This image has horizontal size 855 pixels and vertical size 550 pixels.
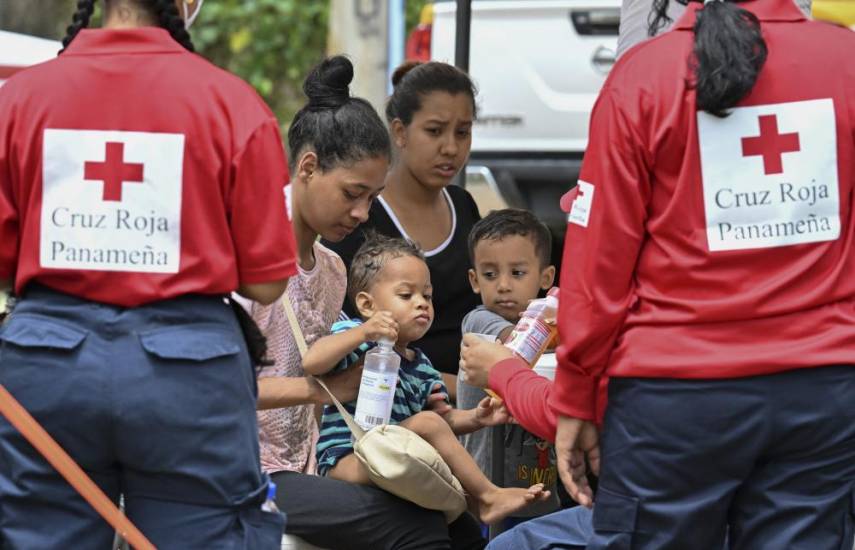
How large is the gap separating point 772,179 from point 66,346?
134 centimetres

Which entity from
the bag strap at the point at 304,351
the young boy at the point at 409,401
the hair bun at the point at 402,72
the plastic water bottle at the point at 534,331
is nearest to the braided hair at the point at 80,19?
the bag strap at the point at 304,351

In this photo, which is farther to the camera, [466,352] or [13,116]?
[466,352]

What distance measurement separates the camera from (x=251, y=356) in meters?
3.23

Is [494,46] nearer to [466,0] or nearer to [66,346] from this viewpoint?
[466,0]

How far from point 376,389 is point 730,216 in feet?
3.63

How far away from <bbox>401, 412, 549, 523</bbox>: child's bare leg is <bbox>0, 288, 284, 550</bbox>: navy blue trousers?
3.41 feet

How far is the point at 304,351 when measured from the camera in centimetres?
391

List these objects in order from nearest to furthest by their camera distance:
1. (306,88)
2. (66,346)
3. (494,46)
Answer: (66,346) → (306,88) → (494,46)

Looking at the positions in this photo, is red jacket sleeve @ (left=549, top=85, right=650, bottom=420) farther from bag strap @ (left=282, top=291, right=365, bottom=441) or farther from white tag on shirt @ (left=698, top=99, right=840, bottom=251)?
bag strap @ (left=282, top=291, right=365, bottom=441)

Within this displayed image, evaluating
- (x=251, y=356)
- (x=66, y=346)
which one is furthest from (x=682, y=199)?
(x=66, y=346)

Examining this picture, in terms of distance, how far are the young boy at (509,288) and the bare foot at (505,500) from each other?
9.0 inches

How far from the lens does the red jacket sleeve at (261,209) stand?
3.01 metres

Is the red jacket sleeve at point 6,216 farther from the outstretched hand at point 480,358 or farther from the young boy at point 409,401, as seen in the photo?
the outstretched hand at point 480,358

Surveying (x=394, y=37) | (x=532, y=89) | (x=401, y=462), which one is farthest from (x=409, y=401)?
(x=394, y=37)
